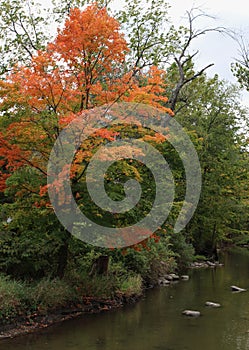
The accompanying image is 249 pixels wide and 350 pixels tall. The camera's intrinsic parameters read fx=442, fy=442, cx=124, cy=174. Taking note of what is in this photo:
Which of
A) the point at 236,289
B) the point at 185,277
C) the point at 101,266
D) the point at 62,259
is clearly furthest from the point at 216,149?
the point at 62,259

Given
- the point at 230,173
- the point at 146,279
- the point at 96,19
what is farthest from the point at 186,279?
the point at 96,19

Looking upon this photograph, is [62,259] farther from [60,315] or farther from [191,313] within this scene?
[191,313]

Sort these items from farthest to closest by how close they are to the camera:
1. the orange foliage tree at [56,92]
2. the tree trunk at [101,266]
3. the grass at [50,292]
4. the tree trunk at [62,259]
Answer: the tree trunk at [101,266], the tree trunk at [62,259], the orange foliage tree at [56,92], the grass at [50,292]

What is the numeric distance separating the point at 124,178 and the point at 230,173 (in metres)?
15.7

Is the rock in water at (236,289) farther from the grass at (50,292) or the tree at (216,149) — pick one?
the tree at (216,149)

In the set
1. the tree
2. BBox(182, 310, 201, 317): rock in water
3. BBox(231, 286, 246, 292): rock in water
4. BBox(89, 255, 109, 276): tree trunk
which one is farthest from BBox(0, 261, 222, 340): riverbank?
the tree

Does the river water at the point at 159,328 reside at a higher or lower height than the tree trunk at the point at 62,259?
lower

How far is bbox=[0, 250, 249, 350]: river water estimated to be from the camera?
10062 mm

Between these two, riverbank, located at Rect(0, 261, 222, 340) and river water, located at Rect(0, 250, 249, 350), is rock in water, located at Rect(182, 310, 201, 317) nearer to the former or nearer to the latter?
river water, located at Rect(0, 250, 249, 350)

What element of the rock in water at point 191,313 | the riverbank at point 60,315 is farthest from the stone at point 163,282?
the rock in water at point 191,313

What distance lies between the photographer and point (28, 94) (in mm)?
11648

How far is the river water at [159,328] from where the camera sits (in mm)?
10062

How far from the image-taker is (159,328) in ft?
38.4

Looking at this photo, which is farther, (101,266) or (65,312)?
(101,266)
